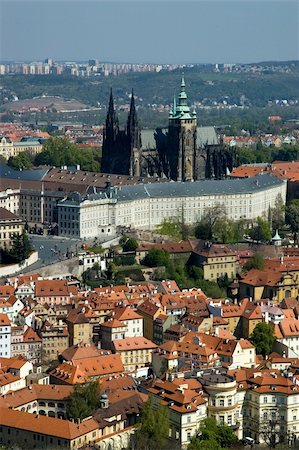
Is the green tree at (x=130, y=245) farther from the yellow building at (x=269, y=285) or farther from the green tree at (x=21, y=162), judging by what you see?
the green tree at (x=21, y=162)

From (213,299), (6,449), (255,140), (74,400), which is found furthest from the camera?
(255,140)

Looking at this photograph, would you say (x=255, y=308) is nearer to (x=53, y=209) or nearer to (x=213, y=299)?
(x=213, y=299)

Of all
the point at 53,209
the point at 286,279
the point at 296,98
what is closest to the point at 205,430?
the point at 286,279

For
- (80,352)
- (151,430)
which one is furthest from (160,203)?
(151,430)

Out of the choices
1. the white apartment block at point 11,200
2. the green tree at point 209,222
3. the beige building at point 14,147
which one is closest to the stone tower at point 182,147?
the green tree at point 209,222

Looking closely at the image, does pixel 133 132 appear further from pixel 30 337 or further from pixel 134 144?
pixel 30 337
